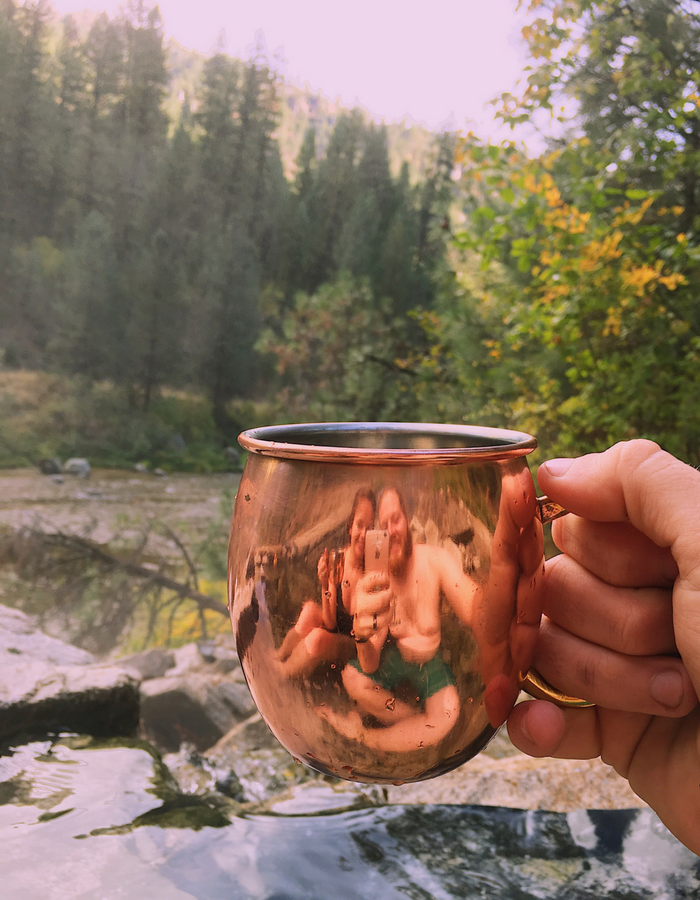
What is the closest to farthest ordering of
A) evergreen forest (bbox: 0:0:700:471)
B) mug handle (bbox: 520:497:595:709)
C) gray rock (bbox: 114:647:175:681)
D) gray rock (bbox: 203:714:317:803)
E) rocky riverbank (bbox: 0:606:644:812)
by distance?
mug handle (bbox: 520:497:595:709)
rocky riverbank (bbox: 0:606:644:812)
gray rock (bbox: 203:714:317:803)
evergreen forest (bbox: 0:0:700:471)
gray rock (bbox: 114:647:175:681)

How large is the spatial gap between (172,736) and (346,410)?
1.52 metres

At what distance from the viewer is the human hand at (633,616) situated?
66cm

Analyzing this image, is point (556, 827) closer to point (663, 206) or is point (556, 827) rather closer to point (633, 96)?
point (663, 206)

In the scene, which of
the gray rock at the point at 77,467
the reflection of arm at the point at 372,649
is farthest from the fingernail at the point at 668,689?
the gray rock at the point at 77,467

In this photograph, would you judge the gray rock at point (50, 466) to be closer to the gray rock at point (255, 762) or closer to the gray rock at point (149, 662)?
the gray rock at point (149, 662)

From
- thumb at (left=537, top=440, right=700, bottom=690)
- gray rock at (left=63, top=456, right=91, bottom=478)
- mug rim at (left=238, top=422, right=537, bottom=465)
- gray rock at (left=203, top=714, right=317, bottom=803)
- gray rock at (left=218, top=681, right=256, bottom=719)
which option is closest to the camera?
mug rim at (left=238, top=422, right=537, bottom=465)

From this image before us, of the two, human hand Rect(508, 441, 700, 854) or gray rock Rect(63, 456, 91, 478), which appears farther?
gray rock Rect(63, 456, 91, 478)

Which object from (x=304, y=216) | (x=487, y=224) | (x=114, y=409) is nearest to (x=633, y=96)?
(x=487, y=224)

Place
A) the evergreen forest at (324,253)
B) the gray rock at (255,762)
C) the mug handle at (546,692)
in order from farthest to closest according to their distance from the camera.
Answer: the evergreen forest at (324,253) → the gray rock at (255,762) → the mug handle at (546,692)

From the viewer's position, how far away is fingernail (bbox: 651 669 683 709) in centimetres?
71

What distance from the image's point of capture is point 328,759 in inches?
22.1

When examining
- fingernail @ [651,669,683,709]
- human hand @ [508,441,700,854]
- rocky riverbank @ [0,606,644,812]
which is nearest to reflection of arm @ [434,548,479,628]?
human hand @ [508,441,700,854]

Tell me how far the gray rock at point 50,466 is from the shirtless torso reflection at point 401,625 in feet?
7.39

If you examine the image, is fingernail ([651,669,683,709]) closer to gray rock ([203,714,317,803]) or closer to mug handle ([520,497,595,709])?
mug handle ([520,497,595,709])
